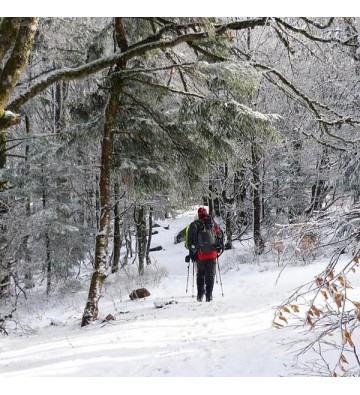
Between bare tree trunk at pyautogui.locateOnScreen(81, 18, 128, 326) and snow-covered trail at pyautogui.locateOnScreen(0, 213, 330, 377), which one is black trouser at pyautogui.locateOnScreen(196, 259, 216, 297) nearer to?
snow-covered trail at pyautogui.locateOnScreen(0, 213, 330, 377)

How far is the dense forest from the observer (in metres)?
3.76

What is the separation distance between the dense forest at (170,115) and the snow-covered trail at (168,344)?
85 centimetres

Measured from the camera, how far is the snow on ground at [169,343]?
403cm

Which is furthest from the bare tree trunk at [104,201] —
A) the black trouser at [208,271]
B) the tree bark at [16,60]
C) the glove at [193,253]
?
the tree bark at [16,60]

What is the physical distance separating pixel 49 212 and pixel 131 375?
10053mm

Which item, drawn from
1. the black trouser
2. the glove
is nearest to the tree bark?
the glove

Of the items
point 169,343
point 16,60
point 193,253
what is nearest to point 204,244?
point 193,253

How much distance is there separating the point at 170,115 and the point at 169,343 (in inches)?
179

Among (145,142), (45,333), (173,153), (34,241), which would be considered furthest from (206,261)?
(34,241)

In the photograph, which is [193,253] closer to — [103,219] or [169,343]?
[103,219]

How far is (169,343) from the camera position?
492 centimetres

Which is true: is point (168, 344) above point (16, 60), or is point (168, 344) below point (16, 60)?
below

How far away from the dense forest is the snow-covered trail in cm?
85
